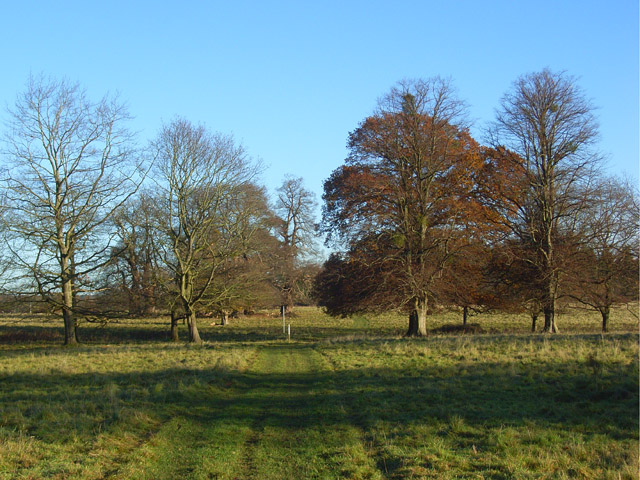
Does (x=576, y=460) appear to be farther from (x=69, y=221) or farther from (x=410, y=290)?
(x=69, y=221)

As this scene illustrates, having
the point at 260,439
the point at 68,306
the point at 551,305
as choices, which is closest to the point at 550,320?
the point at 551,305

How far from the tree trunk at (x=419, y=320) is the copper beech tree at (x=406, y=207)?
5 cm

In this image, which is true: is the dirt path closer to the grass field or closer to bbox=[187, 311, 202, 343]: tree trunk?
the grass field

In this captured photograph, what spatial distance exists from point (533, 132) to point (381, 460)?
24079mm

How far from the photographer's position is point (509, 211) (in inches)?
1069

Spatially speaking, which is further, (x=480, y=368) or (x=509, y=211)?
(x=509, y=211)

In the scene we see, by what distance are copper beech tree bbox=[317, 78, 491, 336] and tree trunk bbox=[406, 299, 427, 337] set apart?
0.18 feet

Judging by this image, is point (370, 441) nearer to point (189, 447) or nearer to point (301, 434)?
point (301, 434)

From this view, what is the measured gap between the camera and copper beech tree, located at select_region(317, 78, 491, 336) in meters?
23.9

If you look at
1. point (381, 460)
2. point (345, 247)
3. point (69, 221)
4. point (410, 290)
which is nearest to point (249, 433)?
point (381, 460)


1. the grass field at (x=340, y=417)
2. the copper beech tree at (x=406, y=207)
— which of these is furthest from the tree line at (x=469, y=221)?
the grass field at (x=340, y=417)

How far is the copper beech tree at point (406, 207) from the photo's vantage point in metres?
23.9

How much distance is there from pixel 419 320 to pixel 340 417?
1734 centimetres

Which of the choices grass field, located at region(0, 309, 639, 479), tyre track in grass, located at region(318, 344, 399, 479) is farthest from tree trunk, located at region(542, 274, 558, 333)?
tyre track in grass, located at region(318, 344, 399, 479)
